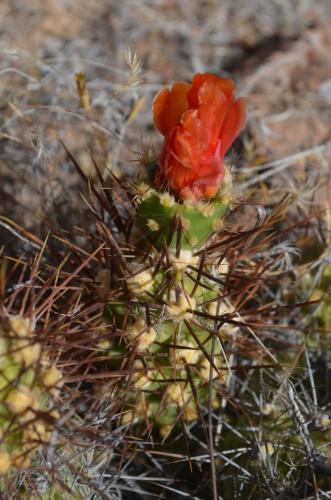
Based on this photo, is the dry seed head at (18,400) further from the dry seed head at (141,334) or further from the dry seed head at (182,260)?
the dry seed head at (182,260)

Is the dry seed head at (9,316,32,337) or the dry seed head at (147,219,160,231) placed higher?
the dry seed head at (147,219,160,231)

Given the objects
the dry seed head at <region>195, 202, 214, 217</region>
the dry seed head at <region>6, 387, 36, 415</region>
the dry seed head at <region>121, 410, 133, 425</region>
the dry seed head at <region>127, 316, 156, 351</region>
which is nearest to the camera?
the dry seed head at <region>6, 387, 36, 415</region>

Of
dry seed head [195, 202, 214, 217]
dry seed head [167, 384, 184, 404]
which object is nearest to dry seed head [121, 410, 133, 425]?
dry seed head [167, 384, 184, 404]

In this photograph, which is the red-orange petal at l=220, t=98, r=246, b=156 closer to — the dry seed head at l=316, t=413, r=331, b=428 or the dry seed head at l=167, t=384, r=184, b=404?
the dry seed head at l=167, t=384, r=184, b=404

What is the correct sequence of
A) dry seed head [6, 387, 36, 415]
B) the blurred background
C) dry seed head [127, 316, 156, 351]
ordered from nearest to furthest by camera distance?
dry seed head [6, 387, 36, 415] < dry seed head [127, 316, 156, 351] < the blurred background

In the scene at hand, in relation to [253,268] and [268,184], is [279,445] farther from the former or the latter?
[268,184]

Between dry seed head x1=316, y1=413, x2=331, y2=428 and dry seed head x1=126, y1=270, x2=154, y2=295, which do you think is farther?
dry seed head x1=316, y1=413, x2=331, y2=428
